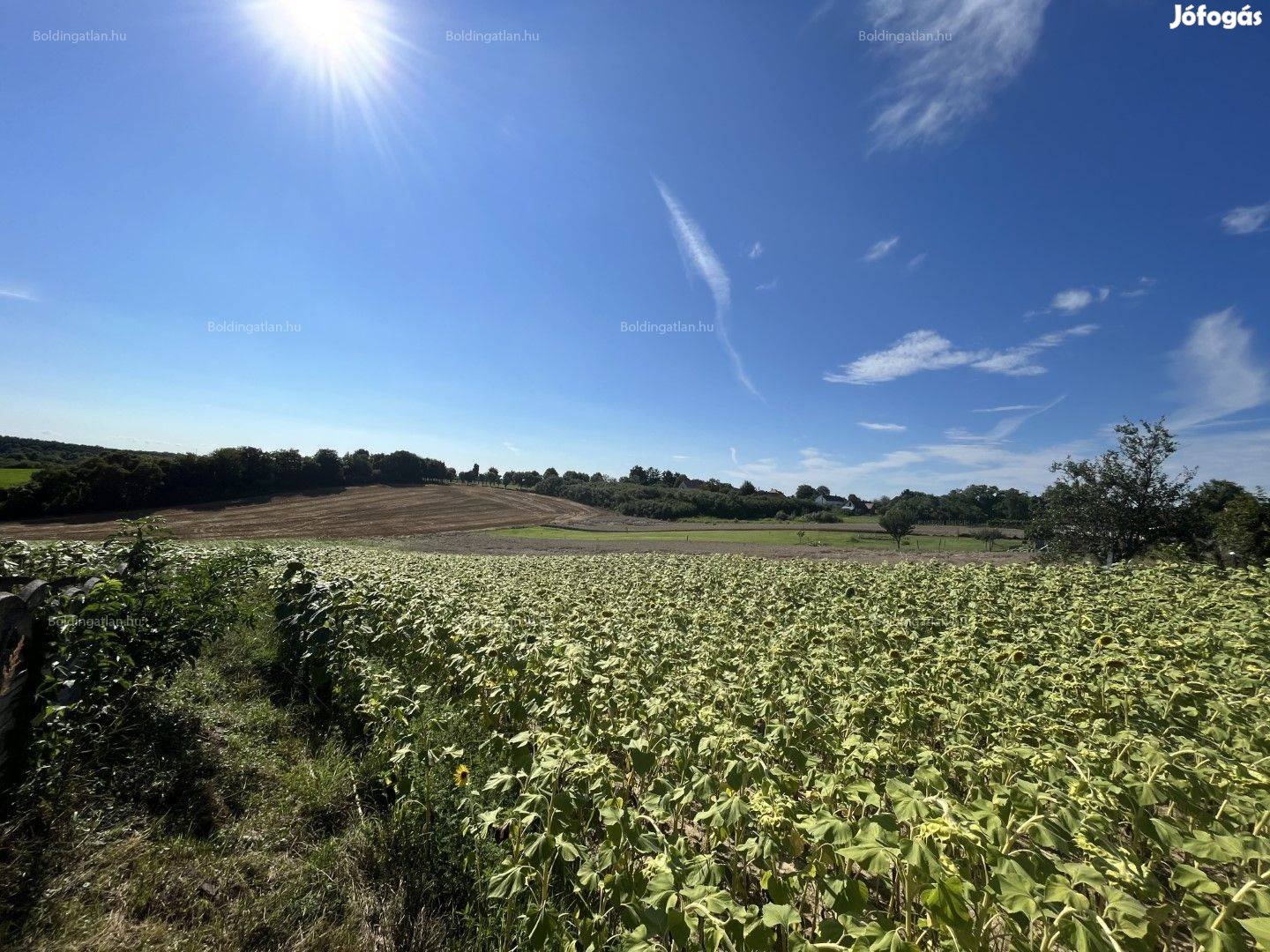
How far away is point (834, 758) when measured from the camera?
371 centimetres

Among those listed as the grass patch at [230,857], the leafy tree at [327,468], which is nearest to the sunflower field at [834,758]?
the grass patch at [230,857]

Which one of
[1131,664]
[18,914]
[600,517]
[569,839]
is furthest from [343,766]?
[600,517]

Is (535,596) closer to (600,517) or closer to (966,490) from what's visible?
(600,517)

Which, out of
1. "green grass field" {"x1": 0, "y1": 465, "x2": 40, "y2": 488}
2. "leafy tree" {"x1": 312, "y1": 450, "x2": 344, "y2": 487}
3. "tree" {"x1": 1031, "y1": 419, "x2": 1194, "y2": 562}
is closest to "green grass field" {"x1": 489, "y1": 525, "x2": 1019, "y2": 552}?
"tree" {"x1": 1031, "y1": 419, "x2": 1194, "y2": 562}

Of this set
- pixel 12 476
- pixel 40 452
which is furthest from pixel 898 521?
pixel 40 452

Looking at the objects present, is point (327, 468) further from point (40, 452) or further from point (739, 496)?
point (739, 496)

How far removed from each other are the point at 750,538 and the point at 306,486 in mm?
61251

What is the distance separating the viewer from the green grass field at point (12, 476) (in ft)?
151

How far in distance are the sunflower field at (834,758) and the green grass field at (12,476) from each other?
66462 millimetres

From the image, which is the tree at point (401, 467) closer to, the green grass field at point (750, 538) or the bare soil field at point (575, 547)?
the green grass field at point (750, 538)

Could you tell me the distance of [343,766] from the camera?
4457 millimetres

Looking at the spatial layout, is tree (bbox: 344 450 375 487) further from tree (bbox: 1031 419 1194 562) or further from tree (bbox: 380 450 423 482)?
tree (bbox: 1031 419 1194 562)

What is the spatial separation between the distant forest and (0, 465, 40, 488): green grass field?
1.62 meters

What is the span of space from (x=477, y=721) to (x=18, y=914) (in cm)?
299
